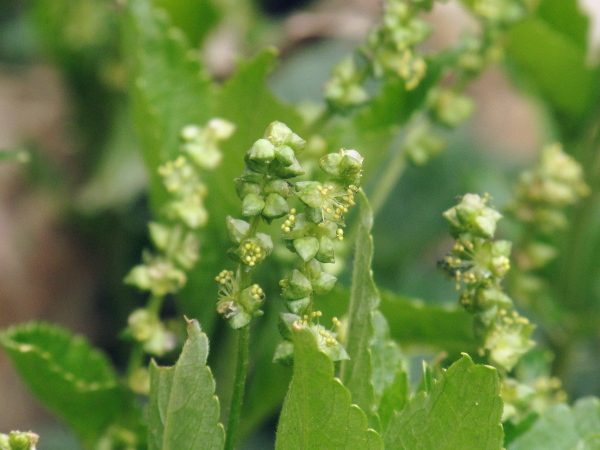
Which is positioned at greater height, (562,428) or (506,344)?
(506,344)

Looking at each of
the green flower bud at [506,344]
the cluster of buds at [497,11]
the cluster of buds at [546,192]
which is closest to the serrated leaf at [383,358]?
the green flower bud at [506,344]

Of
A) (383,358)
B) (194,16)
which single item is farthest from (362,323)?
(194,16)

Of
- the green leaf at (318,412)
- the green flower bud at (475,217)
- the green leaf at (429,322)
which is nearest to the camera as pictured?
the green leaf at (318,412)

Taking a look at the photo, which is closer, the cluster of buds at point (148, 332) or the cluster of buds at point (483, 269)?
the cluster of buds at point (483, 269)

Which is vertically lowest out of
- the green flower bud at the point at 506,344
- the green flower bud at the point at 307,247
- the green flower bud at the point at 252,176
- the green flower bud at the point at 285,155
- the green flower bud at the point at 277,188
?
the green flower bud at the point at 506,344

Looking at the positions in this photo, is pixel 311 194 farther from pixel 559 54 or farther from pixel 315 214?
pixel 559 54

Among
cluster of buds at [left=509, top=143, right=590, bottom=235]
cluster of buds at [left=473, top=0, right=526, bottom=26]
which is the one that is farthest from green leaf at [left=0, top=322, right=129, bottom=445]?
cluster of buds at [left=473, top=0, right=526, bottom=26]

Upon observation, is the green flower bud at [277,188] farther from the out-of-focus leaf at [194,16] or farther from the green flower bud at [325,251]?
the out-of-focus leaf at [194,16]
